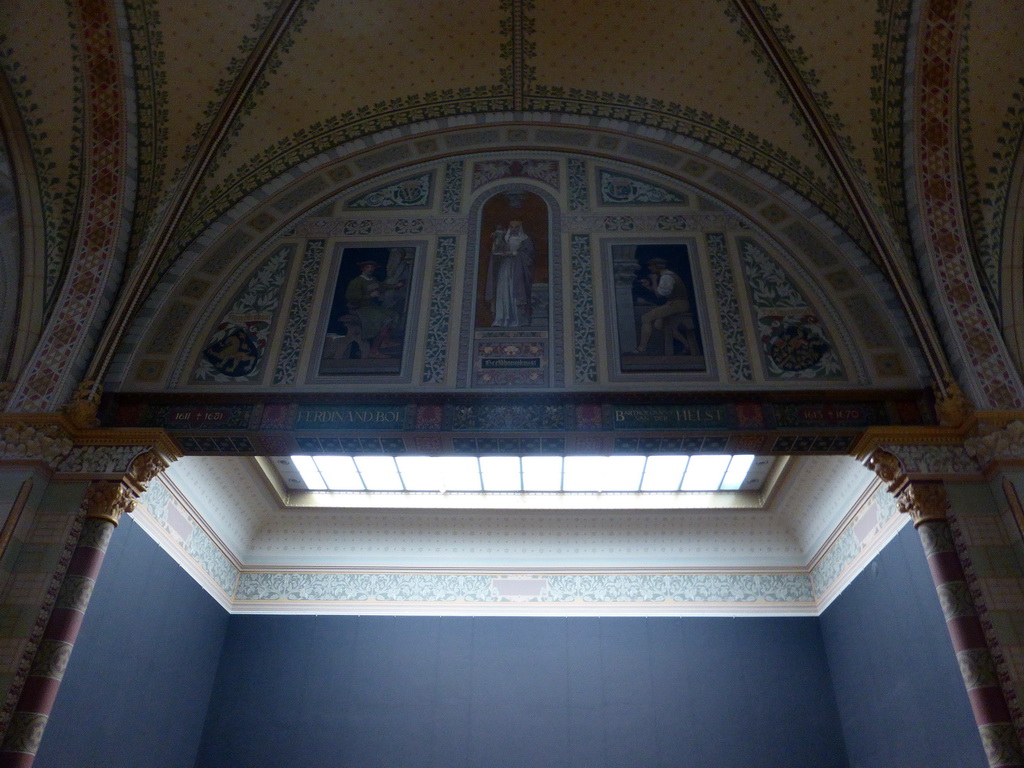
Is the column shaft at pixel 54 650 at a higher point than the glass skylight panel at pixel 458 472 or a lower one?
lower

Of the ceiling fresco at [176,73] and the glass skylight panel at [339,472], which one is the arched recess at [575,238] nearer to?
the ceiling fresco at [176,73]

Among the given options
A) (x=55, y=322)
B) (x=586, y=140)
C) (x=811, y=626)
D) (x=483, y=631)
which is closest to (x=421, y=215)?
(x=586, y=140)

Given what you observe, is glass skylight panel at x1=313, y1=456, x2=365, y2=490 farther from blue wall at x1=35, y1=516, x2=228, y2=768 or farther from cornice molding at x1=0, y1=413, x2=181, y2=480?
cornice molding at x1=0, y1=413, x2=181, y2=480

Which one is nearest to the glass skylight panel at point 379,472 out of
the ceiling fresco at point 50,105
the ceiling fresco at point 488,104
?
the ceiling fresco at point 488,104

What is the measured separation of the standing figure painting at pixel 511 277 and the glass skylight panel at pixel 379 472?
3.11 meters

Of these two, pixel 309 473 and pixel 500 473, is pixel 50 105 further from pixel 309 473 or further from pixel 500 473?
pixel 500 473

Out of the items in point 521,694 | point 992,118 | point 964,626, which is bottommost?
point 964,626

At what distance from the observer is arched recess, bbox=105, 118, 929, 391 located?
7.95 meters

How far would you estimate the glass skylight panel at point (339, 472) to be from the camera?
10.7 meters

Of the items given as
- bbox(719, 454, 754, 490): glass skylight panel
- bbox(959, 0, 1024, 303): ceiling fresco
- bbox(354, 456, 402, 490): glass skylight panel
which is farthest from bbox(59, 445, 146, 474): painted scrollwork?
bbox(959, 0, 1024, 303): ceiling fresco

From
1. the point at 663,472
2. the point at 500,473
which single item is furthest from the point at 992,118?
the point at 500,473

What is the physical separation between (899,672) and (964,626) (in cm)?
257

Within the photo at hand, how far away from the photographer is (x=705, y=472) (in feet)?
35.3

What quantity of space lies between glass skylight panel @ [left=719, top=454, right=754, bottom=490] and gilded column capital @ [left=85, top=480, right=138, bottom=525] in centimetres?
759
